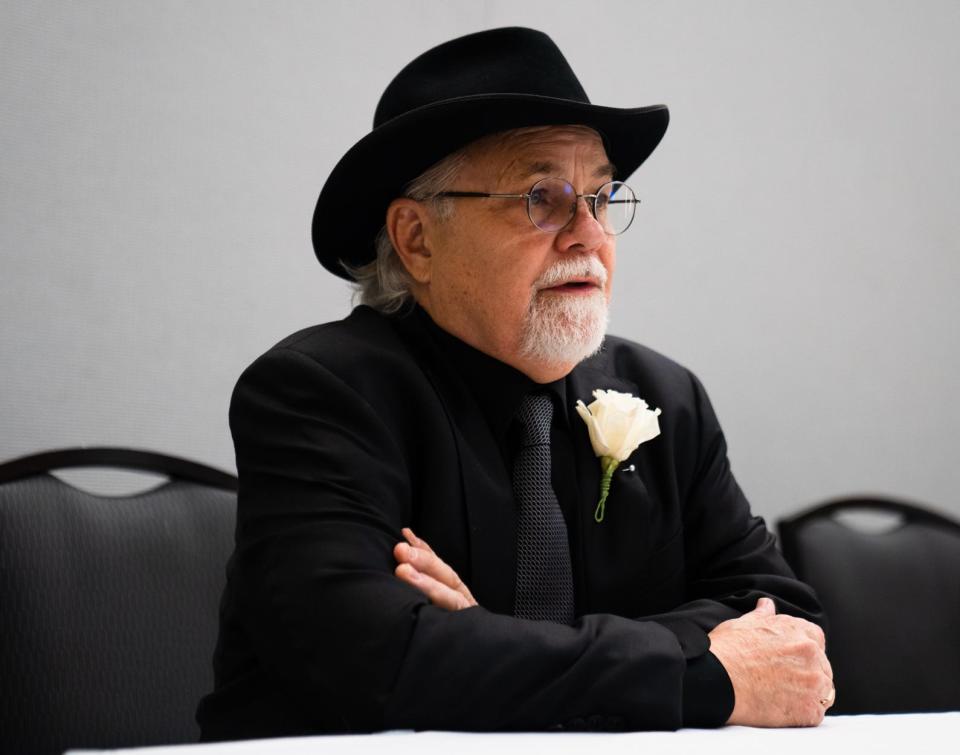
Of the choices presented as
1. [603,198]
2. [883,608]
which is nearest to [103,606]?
[603,198]

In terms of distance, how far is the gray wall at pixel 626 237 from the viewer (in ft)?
8.83

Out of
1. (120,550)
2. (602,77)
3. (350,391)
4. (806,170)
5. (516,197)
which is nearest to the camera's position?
(350,391)

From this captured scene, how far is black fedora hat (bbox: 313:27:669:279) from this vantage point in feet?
6.10

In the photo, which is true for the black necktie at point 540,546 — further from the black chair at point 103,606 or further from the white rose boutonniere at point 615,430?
the black chair at point 103,606

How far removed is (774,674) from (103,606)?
50.4 inches

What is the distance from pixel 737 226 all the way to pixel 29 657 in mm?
2736

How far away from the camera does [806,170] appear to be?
3.87m

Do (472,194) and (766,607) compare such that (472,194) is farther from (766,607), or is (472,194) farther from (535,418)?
(766,607)

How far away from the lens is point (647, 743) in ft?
3.96

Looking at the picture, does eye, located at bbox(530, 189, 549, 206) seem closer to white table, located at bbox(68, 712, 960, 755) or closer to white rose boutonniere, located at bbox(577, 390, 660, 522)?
white rose boutonniere, located at bbox(577, 390, 660, 522)

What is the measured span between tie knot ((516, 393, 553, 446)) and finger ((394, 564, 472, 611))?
17.4 inches

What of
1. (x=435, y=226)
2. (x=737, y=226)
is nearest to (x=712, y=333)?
(x=737, y=226)

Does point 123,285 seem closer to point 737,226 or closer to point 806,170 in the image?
point 737,226

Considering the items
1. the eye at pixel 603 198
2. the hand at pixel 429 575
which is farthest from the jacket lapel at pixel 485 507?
the eye at pixel 603 198
